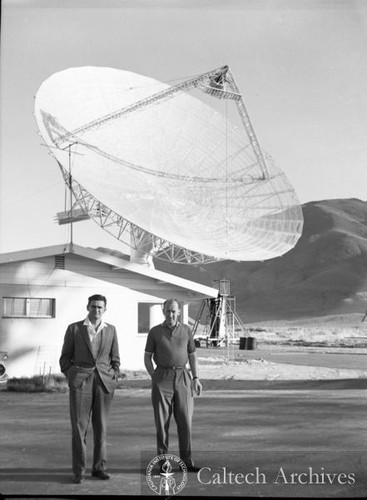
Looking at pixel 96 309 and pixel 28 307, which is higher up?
pixel 28 307

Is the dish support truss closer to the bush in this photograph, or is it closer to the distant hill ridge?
the bush

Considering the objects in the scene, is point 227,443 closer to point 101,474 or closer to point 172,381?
point 172,381

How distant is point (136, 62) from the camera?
24.8 metres

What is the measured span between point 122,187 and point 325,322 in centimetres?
6959

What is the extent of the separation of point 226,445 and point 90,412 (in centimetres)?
224

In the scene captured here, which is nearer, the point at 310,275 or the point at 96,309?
the point at 96,309

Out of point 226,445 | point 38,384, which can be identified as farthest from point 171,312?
point 38,384

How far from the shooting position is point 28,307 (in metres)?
15.9

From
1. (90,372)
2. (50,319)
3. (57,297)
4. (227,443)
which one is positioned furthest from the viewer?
(57,297)

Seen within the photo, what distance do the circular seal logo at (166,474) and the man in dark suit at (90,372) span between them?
0.53 m

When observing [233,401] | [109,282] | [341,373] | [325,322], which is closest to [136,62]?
[109,282]

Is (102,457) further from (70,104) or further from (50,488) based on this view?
(70,104)

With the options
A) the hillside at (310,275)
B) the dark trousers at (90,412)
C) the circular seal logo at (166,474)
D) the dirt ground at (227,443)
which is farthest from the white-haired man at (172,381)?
the hillside at (310,275)

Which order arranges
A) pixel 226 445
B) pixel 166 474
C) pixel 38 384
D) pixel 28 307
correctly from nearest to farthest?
pixel 166 474 → pixel 226 445 → pixel 38 384 → pixel 28 307
